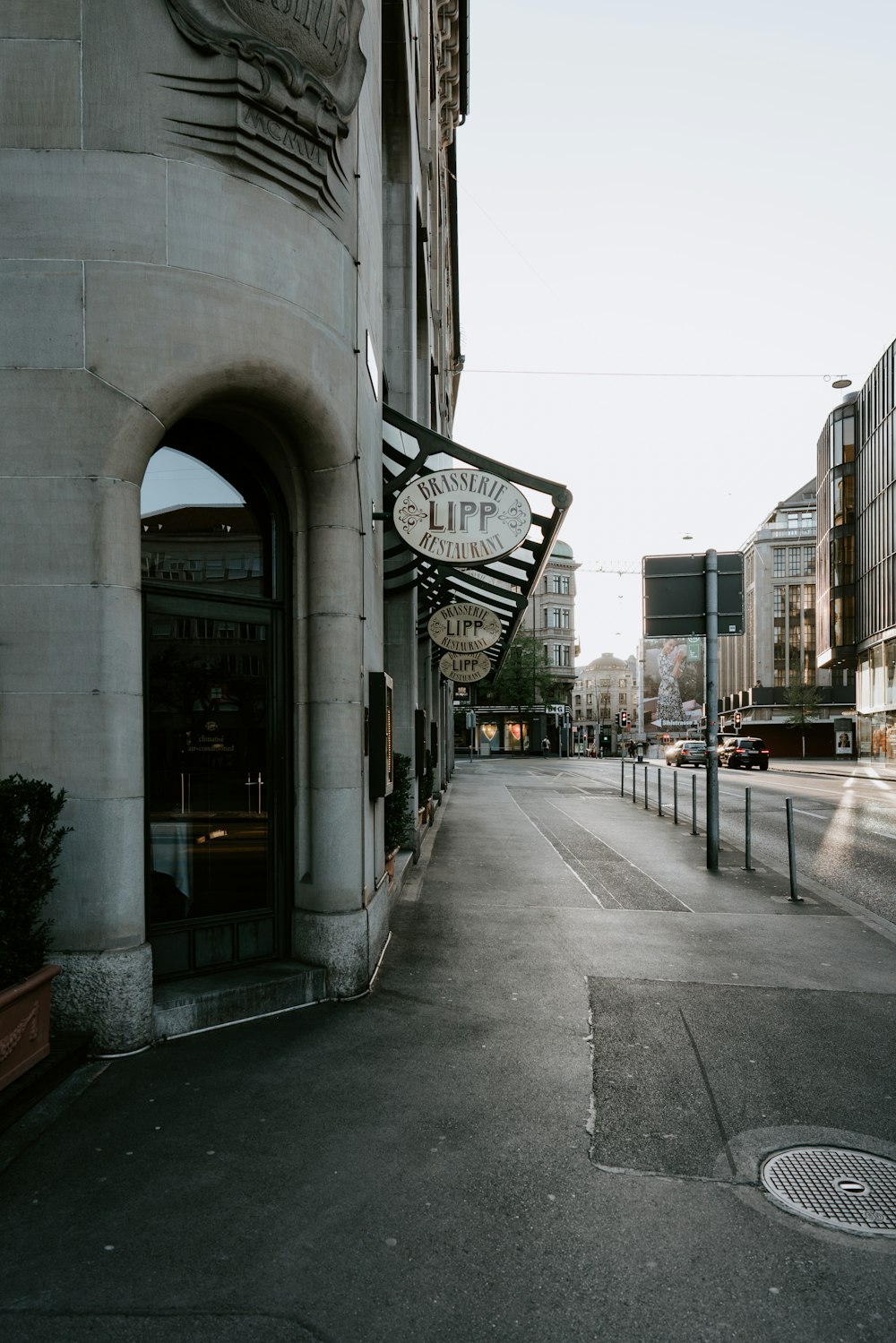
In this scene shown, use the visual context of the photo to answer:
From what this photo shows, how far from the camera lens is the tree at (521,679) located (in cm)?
8031

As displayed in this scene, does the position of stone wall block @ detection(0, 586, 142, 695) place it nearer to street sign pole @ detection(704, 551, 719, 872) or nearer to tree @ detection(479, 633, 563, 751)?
street sign pole @ detection(704, 551, 719, 872)

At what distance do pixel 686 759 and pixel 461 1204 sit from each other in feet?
186

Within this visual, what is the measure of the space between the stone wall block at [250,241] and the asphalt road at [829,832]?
28.2 ft

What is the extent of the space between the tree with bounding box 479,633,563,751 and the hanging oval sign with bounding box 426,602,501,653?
61.5 m

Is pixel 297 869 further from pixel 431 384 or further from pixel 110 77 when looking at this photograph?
pixel 431 384

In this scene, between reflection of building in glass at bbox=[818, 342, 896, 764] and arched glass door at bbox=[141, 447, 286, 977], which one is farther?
reflection of building in glass at bbox=[818, 342, 896, 764]

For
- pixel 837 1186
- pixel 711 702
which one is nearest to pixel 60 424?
pixel 837 1186

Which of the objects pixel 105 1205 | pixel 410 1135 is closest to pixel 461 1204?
pixel 410 1135

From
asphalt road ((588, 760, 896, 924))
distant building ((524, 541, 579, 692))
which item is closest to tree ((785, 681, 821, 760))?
distant building ((524, 541, 579, 692))

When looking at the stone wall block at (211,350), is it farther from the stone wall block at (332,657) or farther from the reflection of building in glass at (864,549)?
the reflection of building in glass at (864,549)

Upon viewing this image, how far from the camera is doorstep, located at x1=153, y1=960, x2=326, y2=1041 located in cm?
585

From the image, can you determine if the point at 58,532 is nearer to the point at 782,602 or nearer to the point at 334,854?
the point at 334,854

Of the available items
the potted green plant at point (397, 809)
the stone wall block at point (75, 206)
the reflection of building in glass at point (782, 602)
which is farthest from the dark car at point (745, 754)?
the reflection of building in glass at point (782, 602)

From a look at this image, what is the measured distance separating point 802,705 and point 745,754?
41397 mm
